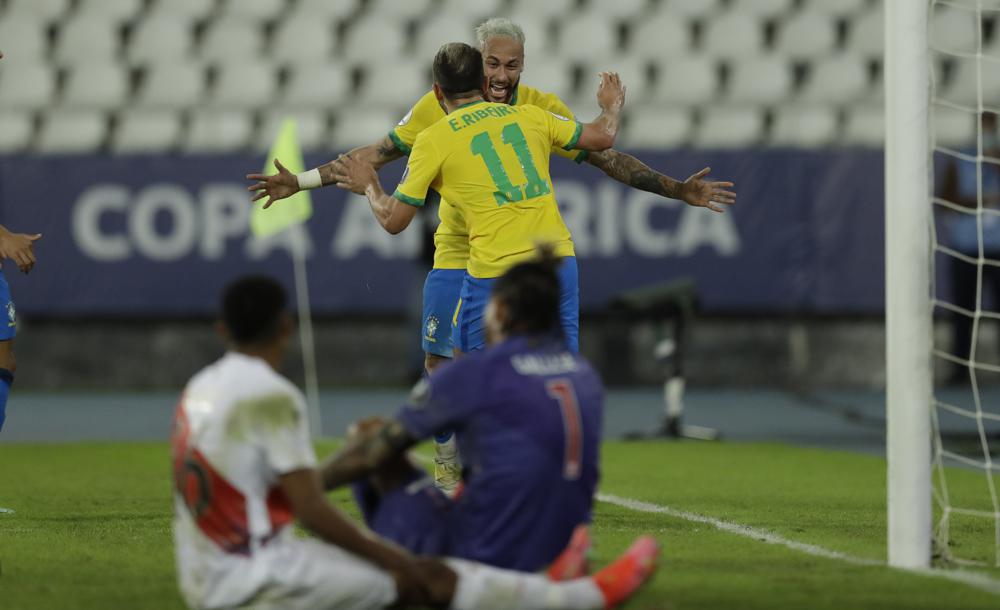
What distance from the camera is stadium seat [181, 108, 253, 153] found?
1622 centimetres

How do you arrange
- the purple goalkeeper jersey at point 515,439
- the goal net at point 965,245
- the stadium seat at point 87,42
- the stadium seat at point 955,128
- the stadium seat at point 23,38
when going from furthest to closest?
the stadium seat at point 87,42
the stadium seat at point 23,38
the stadium seat at point 955,128
the goal net at point 965,245
the purple goalkeeper jersey at point 515,439

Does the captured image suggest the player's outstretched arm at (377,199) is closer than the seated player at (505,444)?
No

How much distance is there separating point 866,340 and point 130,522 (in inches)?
405

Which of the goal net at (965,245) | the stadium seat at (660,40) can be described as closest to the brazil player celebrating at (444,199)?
the goal net at (965,245)

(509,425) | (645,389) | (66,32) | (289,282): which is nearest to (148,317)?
(289,282)

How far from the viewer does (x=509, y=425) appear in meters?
4.59

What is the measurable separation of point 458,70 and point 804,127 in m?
10.5

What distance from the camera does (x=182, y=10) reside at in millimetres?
17625

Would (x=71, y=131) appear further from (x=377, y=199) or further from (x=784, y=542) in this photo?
(x=784, y=542)

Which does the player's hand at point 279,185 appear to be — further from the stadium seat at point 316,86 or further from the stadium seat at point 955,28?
the stadium seat at point 955,28

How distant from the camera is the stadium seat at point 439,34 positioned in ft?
56.7

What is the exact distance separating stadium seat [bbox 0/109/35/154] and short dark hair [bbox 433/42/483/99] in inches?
413

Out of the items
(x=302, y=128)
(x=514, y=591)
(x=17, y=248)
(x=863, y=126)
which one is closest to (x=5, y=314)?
(x=17, y=248)

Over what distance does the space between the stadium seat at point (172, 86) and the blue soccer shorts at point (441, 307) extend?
9.79m
